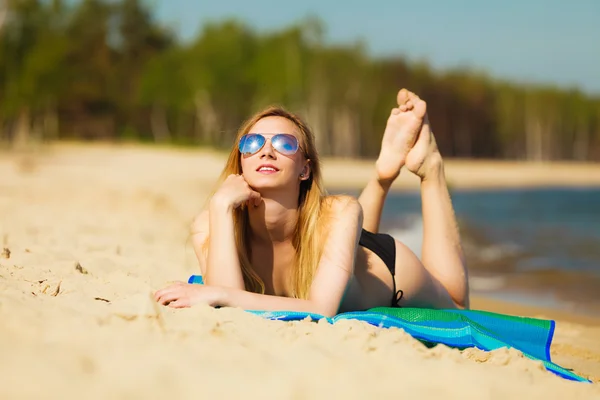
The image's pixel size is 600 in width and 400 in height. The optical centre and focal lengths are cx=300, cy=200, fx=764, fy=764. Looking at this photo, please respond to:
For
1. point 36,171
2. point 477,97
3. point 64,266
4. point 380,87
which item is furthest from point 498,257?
point 477,97

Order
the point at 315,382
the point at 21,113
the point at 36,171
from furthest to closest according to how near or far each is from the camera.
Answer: the point at 21,113 < the point at 36,171 < the point at 315,382

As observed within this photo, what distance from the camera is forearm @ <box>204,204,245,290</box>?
349 centimetres

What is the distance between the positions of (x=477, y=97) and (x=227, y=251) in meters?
60.9

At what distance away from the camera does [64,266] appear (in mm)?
4113

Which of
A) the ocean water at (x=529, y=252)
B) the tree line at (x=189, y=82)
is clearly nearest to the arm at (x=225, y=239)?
the ocean water at (x=529, y=252)

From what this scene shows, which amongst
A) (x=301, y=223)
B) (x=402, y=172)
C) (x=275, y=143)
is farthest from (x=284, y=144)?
(x=402, y=172)

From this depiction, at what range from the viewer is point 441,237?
4.50 m

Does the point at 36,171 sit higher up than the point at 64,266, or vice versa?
the point at 64,266

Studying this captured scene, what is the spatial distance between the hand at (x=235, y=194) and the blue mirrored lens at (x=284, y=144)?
0.23 metres

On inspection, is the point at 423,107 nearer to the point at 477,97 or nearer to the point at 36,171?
the point at 36,171

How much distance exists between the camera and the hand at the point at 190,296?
3297 millimetres

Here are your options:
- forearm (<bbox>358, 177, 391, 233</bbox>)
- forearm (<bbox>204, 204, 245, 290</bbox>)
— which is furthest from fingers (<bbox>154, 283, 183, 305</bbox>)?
forearm (<bbox>358, 177, 391, 233</bbox>)

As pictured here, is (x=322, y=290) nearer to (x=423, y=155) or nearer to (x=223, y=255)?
(x=223, y=255)

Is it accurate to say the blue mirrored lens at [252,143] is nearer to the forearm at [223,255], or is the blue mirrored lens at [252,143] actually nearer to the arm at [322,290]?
the forearm at [223,255]
